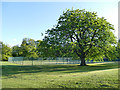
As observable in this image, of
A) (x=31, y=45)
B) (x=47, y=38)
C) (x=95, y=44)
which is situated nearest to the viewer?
(x=95, y=44)

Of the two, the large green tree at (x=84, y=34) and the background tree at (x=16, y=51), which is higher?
the large green tree at (x=84, y=34)

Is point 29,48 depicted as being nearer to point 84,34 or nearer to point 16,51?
point 16,51

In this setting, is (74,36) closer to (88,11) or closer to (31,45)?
(88,11)

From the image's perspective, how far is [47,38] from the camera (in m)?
25.7

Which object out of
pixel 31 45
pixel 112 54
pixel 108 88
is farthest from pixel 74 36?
pixel 31 45

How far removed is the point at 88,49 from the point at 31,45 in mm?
35595

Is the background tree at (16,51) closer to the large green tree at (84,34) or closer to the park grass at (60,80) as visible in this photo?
the large green tree at (84,34)

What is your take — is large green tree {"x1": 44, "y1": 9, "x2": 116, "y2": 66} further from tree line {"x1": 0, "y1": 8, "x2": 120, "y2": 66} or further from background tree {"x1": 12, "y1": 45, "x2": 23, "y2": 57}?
background tree {"x1": 12, "y1": 45, "x2": 23, "y2": 57}

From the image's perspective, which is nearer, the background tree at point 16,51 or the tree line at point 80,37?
the tree line at point 80,37

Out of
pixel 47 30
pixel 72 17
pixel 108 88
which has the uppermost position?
pixel 72 17

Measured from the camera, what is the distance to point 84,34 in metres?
25.0

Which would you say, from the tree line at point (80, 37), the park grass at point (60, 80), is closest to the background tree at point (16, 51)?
the tree line at point (80, 37)

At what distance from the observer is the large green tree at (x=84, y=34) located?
2352 centimetres

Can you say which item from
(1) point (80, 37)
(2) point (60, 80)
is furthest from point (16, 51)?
(2) point (60, 80)
